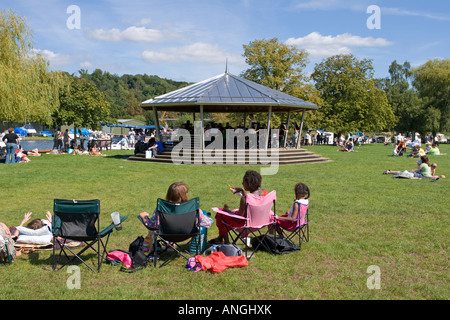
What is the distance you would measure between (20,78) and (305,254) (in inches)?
871

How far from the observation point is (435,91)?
5416 centimetres

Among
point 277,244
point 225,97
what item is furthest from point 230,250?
point 225,97

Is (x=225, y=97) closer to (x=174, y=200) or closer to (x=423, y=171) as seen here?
(x=423, y=171)

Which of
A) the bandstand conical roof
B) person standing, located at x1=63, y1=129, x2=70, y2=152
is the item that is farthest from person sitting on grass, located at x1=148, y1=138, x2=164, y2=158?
person standing, located at x1=63, y1=129, x2=70, y2=152

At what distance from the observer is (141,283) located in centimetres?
481

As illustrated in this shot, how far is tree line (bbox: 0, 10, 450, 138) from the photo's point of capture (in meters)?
23.5

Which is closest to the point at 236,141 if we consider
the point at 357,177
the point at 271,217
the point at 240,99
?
the point at 240,99

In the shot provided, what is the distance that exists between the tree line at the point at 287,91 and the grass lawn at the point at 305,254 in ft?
43.1

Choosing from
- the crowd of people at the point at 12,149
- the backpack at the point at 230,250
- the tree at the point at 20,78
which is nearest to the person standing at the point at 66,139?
the tree at the point at 20,78

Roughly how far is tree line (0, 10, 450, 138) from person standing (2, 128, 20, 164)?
12.6 ft

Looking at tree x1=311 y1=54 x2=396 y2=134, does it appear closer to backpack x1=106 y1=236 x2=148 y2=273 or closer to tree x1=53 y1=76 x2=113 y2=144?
tree x1=53 y1=76 x2=113 y2=144

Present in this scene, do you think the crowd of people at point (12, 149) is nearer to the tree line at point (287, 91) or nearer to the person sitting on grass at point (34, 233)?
the tree line at point (287, 91)

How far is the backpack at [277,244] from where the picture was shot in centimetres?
593
